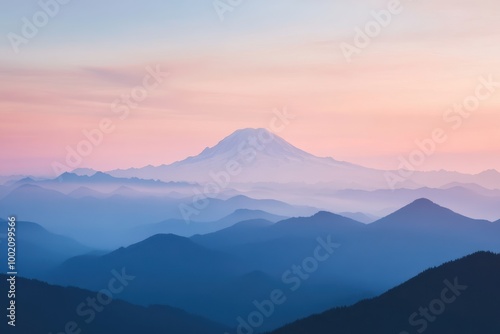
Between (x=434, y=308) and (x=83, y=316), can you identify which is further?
(x=83, y=316)

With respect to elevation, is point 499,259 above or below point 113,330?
above

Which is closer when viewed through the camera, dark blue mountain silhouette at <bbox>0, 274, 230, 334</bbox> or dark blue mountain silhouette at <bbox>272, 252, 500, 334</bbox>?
dark blue mountain silhouette at <bbox>272, 252, 500, 334</bbox>

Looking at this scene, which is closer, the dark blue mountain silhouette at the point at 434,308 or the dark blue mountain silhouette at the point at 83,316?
the dark blue mountain silhouette at the point at 434,308

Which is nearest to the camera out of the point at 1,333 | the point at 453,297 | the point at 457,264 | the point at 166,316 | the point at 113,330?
the point at 453,297

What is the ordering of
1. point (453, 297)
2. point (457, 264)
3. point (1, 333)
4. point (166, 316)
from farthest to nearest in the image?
point (166, 316), point (1, 333), point (457, 264), point (453, 297)

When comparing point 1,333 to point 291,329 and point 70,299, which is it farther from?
point 291,329

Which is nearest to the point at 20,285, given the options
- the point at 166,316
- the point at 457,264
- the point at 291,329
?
the point at 166,316

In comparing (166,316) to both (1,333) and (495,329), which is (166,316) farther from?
(495,329)

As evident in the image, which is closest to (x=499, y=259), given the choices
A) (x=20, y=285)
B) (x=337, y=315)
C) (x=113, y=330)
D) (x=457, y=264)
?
(x=457, y=264)

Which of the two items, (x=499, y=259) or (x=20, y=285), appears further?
(x=20, y=285)

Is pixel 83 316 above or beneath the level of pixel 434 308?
beneath
